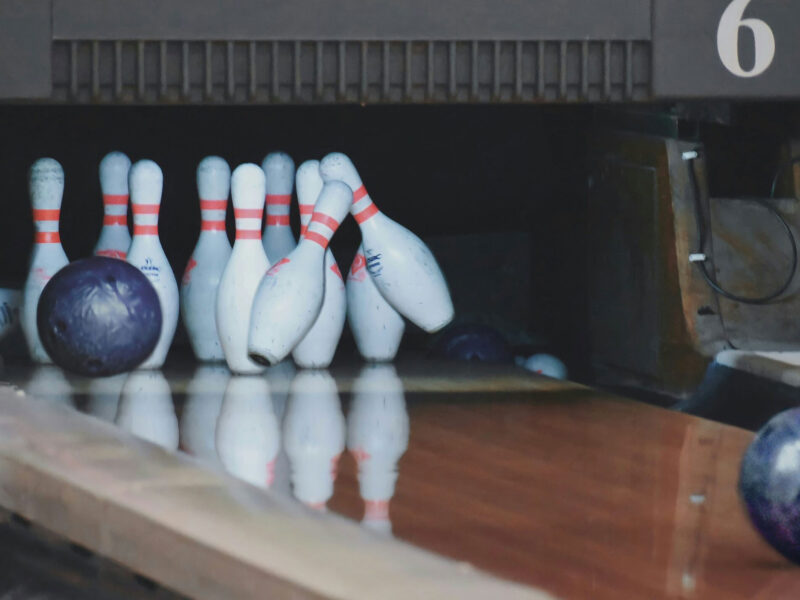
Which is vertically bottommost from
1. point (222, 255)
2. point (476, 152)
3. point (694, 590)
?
point (694, 590)

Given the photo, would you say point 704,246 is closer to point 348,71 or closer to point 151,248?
point 348,71

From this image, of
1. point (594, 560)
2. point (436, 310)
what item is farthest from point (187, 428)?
point (594, 560)

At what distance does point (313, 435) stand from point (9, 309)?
96cm

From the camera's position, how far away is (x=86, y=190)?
9.52ft

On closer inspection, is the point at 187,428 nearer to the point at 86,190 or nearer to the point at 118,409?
the point at 118,409

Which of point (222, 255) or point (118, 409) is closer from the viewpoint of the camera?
point (118, 409)

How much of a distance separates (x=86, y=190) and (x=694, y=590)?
6.83 feet

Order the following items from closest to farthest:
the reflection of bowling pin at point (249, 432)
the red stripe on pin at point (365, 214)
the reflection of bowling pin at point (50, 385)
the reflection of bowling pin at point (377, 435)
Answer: the reflection of bowling pin at point (377, 435)
the reflection of bowling pin at point (249, 432)
the reflection of bowling pin at point (50, 385)
the red stripe on pin at point (365, 214)

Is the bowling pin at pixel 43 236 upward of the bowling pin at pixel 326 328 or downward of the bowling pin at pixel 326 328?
upward

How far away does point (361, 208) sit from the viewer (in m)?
2.38

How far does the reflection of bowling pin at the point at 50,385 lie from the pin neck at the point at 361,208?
0.57 meters

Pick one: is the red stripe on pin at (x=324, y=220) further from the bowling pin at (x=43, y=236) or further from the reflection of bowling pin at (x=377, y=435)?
the bowling pin at (x=43, y=236)

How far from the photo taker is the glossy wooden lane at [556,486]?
1.15m

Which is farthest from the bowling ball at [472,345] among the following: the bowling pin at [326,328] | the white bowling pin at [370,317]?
the bowling pin at [326,328]
